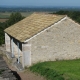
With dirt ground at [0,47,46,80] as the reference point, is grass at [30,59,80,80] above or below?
above

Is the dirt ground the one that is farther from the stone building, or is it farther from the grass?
the stone building

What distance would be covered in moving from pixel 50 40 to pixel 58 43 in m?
0.64

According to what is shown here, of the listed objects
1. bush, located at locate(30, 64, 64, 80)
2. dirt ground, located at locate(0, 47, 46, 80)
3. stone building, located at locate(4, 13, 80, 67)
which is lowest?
dirt ground, located at locate(0, 47, 46, 80)

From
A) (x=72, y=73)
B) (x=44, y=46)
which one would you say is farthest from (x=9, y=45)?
(x=72, y=73)

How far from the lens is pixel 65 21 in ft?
59.9

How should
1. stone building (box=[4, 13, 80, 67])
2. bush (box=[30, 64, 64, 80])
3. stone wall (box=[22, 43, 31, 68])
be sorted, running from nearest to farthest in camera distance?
bush (box=[30, 64, 64, 80])
stone wall (box=[22, 43, 31, 68])
stone building (box=[4, 13, 80, 67])

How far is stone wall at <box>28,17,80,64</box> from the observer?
58.4ft

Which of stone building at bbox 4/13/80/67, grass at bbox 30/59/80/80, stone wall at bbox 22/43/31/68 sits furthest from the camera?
stone building at bbox 4/13/80/67

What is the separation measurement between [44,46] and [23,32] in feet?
6.97

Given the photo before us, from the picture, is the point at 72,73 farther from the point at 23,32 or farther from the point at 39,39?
the point at 23,32

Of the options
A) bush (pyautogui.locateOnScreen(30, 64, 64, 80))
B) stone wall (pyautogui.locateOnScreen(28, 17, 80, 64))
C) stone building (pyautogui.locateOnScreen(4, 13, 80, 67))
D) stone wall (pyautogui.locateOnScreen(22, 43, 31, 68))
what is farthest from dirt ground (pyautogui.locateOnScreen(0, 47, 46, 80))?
stone wall (pyautogui.locateOnScreen(28, 17, 80, 64))

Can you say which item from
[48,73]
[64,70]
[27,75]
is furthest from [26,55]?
[64,70]

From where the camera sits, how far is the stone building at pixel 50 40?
17.5 meters

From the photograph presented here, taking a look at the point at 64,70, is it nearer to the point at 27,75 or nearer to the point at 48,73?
the point at 48,73
